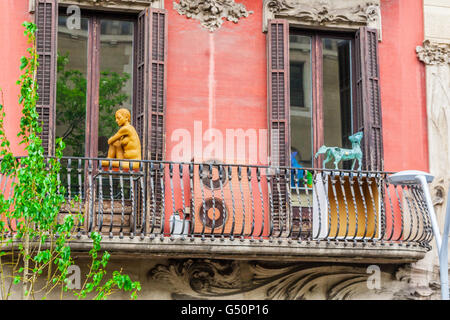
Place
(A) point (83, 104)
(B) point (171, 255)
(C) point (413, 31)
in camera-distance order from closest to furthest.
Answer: (B) point (171, 255) < (A) point (83, 104) < (C) point (413, 31)

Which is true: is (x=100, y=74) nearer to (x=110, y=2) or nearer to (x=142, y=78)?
(x=142, y=78)

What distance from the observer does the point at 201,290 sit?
13.2m

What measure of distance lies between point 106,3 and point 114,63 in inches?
30.5

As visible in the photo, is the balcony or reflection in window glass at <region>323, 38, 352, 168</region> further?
reflection in window glass at <region>323, 38, 352, 168</region>

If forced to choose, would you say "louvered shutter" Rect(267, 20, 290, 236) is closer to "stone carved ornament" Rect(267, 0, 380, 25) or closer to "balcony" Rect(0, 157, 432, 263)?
"balcony" Rect(0, 157, 432, 263)

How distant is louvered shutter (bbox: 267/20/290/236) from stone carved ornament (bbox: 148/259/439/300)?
64 centimetres

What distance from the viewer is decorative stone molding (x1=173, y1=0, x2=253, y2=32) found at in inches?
557

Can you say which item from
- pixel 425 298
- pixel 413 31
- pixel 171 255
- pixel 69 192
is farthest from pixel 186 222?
pixel 413 31

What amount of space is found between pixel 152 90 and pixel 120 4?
4.14 ft

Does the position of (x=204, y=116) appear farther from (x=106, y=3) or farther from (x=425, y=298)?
(x=425, y=298)

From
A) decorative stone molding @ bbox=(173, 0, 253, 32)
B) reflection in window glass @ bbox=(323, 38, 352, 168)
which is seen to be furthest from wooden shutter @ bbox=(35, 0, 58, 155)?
reflection in window glass @ bbox=(323, 38, 352, 168)

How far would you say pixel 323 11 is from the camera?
14.6 m

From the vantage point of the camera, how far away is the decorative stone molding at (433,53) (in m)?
14.8

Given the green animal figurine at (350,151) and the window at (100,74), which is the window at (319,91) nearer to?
the green animal figurine at (350,151)
